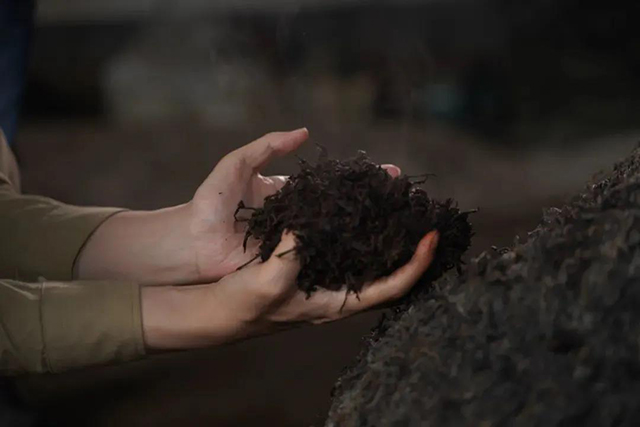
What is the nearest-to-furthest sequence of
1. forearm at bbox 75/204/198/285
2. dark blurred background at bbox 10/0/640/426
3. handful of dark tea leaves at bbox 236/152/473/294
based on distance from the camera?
handful of dark tea leaves at bbox 236/152/473/294
forearm at bbox 75/204/198/285
dark blurred background at bbox 10/0/640/426

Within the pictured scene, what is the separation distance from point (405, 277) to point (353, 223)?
0.15 ft

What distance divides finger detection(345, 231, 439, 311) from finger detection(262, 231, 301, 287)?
0.13 ft

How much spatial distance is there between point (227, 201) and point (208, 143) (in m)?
0.85

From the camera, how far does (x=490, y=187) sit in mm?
1388

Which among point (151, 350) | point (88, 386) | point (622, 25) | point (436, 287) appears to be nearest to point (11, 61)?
point (88, 386)

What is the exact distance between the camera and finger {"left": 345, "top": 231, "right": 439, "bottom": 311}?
38 centimetres

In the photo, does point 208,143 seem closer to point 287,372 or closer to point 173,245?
point 287,372

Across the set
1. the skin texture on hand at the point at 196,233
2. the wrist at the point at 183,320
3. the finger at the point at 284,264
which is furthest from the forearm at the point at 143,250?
the finger at the point at 284,264

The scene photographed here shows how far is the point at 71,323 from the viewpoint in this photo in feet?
1.69

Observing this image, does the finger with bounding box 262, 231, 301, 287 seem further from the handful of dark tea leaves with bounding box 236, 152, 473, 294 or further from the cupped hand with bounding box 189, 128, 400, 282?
the cupped hand with bounding box 189, 128, 400, 282

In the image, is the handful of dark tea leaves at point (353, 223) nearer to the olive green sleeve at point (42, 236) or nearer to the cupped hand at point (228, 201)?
the cupped hand at point (228, 201)

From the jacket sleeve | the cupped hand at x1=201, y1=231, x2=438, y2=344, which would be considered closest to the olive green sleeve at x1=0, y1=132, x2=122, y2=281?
the jacket sleeve

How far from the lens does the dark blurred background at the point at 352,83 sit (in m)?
1.43

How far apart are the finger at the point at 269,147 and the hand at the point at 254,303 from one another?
13cm
